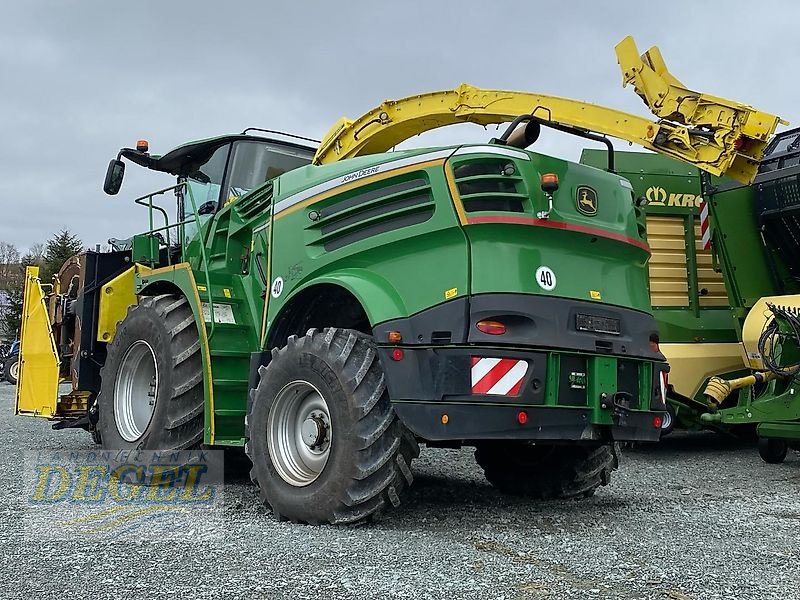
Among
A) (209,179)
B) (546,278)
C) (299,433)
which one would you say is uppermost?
(209,179)

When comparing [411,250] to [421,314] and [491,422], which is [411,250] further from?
[491,422]

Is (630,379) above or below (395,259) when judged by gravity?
below

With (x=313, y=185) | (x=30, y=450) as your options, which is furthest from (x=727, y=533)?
(x=30, y=450)

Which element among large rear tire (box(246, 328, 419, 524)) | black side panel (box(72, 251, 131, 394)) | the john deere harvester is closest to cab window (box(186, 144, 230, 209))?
the john deere harvester

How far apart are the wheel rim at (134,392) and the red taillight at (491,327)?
319 centimetres

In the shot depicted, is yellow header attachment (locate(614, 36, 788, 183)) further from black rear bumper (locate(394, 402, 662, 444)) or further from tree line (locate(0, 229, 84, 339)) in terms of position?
tree line (locate(0, 229, 84, 339))

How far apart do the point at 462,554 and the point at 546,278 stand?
1500 mm

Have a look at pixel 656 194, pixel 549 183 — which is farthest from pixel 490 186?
pixel 656 194

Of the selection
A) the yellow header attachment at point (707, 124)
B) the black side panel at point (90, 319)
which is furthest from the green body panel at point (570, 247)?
the black side panel at point (90, 319)

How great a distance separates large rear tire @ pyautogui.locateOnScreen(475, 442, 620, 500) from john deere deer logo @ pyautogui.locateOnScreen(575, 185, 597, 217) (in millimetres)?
1512

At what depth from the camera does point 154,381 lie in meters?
6.51

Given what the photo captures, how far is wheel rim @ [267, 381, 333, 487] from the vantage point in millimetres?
4683

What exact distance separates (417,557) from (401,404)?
79 cm

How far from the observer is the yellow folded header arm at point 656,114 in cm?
588
